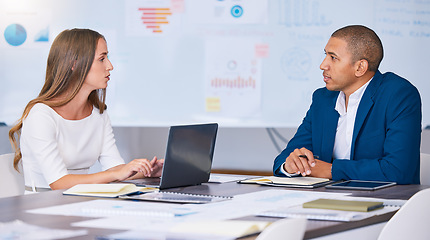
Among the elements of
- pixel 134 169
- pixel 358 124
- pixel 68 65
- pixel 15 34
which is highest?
pixel 15 34

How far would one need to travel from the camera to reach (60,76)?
2.84 m

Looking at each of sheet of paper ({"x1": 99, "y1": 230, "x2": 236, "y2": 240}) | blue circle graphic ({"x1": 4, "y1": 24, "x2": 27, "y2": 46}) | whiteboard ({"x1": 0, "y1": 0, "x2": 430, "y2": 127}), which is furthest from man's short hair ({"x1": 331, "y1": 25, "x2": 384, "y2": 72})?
blue circle graphic ({"x1": 4, "y1": 24, "x2": 27, "y2": 46})

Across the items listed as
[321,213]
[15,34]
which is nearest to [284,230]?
[321,213]

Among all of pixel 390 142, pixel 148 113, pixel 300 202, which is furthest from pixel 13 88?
pixel 300 202

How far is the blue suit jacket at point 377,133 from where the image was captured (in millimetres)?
2564

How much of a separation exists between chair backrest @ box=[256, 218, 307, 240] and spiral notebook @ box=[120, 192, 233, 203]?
702 mm

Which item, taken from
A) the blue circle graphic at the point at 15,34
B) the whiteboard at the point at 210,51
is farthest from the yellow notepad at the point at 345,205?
the blue circle graphic at the point at 15,34

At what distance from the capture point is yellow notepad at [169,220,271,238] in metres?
1.42

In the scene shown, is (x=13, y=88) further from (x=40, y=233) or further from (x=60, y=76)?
(x=40, y=233)

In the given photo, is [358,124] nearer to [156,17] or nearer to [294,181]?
[294,181]

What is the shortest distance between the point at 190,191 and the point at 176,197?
207 millimetres

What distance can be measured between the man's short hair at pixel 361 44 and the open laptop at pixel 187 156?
837mm

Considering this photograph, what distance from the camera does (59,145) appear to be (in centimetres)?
278

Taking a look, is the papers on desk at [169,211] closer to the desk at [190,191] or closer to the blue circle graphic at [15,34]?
the desk at [190,191]
